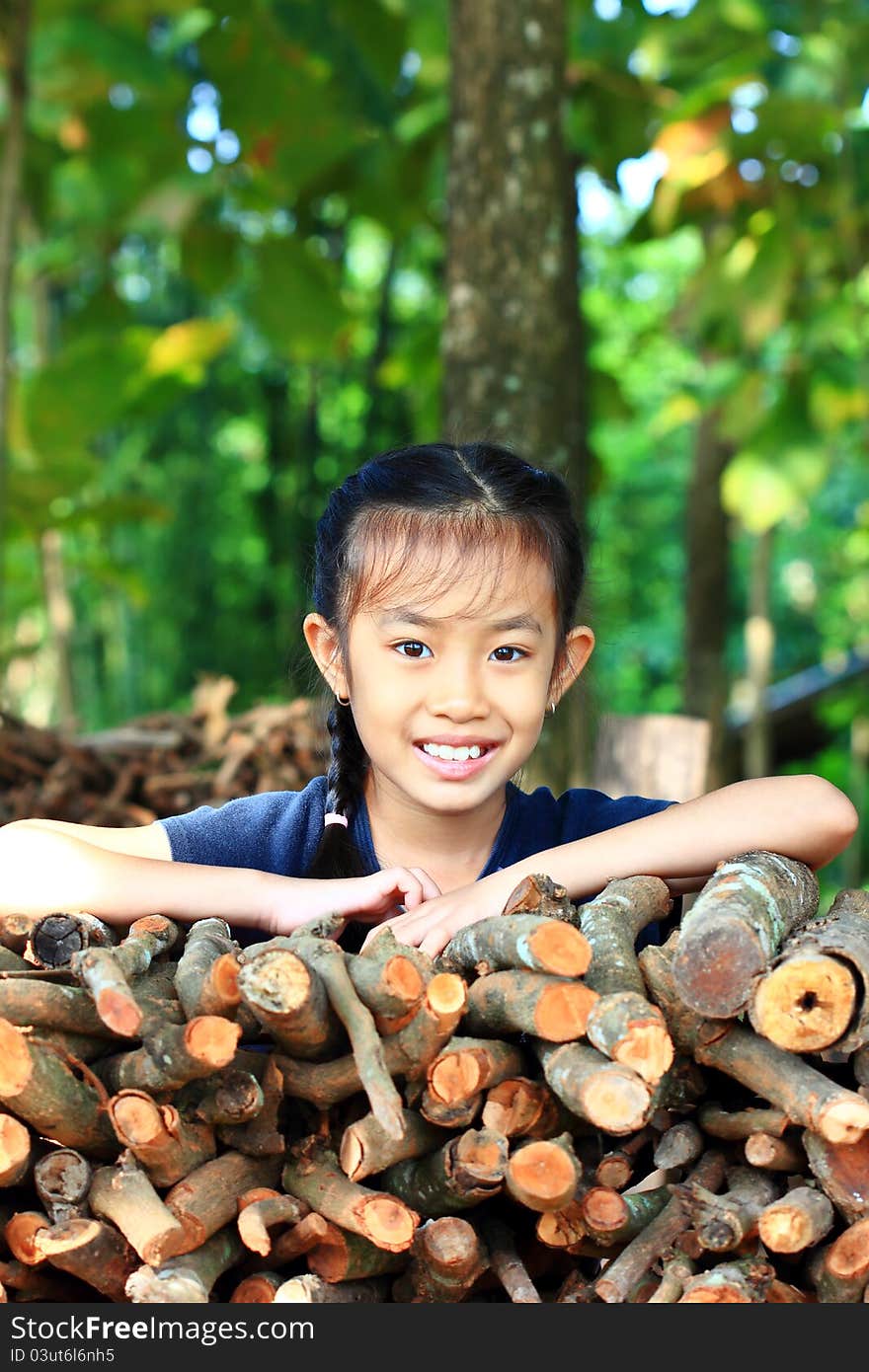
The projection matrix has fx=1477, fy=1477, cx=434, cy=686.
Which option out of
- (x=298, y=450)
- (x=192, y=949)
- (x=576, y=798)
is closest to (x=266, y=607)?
(x=298, y=450)

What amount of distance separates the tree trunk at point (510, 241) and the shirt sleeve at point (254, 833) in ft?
3.62

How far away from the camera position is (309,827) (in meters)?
2.00

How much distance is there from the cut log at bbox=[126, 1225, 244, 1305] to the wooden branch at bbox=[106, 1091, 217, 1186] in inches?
2.6

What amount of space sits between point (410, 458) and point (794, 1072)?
0.99m

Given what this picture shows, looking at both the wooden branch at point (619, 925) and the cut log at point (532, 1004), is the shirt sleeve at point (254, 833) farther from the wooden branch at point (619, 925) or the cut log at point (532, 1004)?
the cut log at point (532, 1004)

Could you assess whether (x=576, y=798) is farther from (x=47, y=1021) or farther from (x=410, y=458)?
(x=47, y=1021)

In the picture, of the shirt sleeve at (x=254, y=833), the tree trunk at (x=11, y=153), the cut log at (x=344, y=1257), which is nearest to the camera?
the cut log at (x=344, y=1257)

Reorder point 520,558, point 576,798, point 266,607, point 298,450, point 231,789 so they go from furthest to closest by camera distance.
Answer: point 266,607
point 298,450
point 231,789
point 576,798
point 520,558

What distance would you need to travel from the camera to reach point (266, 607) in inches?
329

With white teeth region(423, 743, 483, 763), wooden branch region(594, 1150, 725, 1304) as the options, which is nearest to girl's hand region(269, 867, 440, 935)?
white teeth region(423, 743, 483, 763)

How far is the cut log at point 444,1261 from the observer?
125 centimetres

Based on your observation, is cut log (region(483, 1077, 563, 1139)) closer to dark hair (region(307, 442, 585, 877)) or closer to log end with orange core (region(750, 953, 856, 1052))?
log end with orange core (region(750, 953, 856, 1052))

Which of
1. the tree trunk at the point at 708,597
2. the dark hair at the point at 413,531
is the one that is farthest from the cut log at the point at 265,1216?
the tree trunk at the point at 708,597

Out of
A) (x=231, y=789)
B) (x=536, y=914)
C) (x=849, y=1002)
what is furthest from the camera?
(x=231, y=789)
